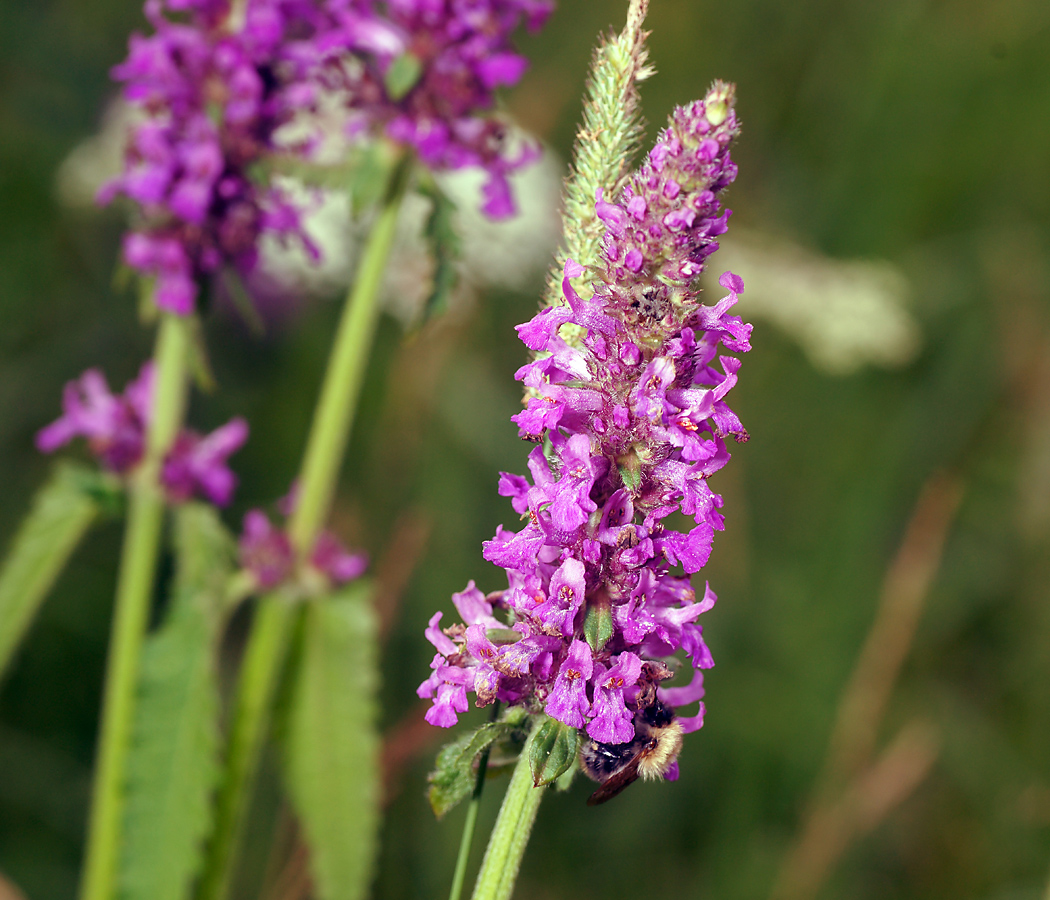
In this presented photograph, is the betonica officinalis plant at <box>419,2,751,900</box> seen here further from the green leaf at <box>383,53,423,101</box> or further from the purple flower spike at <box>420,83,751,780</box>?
the green leaf at <box>383,53,423,101</box>

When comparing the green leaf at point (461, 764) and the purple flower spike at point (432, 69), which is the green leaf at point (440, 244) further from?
the green leaf at point (461, 764)

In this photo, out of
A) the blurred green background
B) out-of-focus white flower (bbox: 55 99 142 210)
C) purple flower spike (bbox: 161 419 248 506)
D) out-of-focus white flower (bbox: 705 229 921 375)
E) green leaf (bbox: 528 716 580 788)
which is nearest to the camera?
green leaf (bbox: 528 716 580 788)

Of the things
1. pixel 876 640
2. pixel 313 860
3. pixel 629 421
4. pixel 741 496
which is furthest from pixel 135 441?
pixel 741 496

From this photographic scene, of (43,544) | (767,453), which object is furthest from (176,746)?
(767,453)

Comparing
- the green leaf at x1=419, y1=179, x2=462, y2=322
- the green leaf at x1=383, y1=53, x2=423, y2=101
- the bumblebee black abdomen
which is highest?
the green leaf at x1=383, y1=53, x2=423, y2=101

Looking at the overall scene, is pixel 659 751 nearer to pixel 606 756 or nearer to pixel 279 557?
pixel 606 756

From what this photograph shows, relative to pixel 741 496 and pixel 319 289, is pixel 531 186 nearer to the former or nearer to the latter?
pixel 319 289

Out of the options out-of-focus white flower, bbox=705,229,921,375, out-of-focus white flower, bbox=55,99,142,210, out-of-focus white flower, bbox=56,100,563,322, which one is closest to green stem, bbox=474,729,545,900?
out-of-focus white flower, bbox=56,100,563,322
